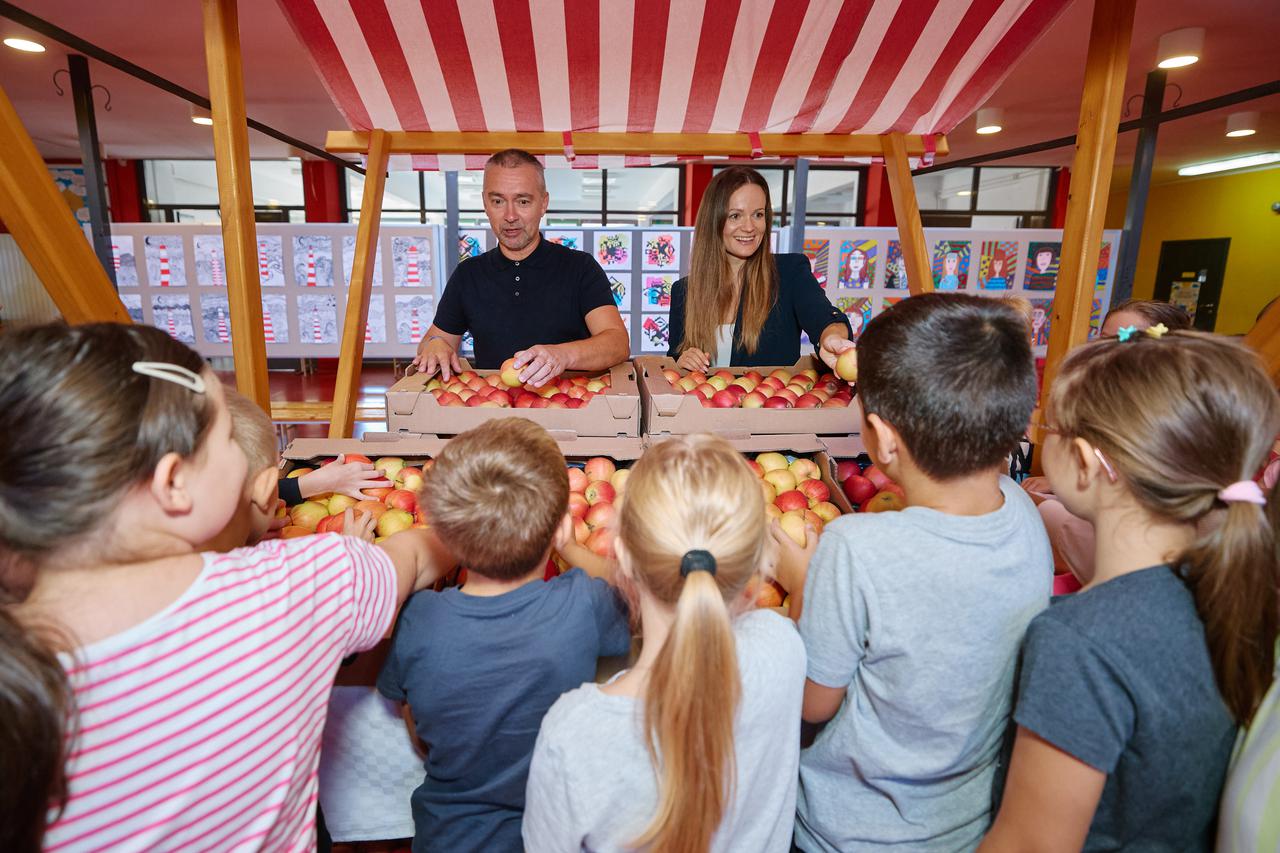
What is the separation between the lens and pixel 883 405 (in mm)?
1017

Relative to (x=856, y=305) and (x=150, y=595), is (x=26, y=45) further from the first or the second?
(x=856, y=305)

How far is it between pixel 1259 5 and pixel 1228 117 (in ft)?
14.1

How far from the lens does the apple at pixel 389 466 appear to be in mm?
1686

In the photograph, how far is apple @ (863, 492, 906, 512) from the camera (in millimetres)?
1563

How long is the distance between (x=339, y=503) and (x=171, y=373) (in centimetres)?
87

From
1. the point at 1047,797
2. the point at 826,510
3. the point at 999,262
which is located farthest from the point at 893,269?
the point at 1047,797

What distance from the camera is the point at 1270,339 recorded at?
1.58 meters

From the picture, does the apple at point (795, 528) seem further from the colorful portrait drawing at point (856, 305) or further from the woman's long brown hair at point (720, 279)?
the colorful portrait drawing at point (856, 305)

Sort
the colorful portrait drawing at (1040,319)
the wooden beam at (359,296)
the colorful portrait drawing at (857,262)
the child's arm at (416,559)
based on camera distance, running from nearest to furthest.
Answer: the child's arm at (416,559), the wooden beam at (359,296), the colorful portrait drawing at (1040,319), the colorful portrait drawing at (857,262)

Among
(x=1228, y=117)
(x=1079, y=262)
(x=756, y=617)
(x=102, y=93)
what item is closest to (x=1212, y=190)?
(x=1228, y=117)

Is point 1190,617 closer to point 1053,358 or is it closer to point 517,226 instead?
point 1053,358

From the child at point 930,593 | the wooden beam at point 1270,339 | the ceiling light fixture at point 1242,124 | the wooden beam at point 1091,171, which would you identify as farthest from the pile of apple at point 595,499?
the ceiling light fixture at point 1242,124

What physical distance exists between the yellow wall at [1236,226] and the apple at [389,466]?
14.0 m

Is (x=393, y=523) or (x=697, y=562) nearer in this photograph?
(x=697, y=562)
